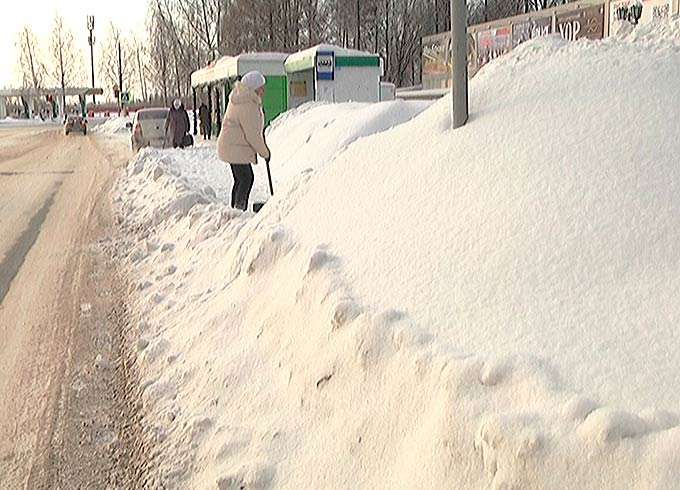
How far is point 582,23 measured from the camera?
23.2 m

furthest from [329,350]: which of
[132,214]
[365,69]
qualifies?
[365,69]

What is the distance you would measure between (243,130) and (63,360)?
4.09 metres

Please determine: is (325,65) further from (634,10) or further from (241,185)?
(241,185)

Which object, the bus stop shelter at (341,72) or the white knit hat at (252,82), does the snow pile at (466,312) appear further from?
the bus stop shelter at (341,72)

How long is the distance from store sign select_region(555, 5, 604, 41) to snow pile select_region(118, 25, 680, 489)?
Answer: 18657mm

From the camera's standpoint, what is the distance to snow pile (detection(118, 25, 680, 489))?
2.44 meters

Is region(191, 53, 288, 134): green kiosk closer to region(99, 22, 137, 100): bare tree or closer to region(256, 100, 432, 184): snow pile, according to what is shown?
region(256, 100, 432, 184): snow pile

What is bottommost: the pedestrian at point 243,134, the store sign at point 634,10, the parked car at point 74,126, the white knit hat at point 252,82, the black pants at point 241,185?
the black pants at point 241,185

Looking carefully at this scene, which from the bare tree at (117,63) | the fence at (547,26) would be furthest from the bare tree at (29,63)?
the fence at (547,26)

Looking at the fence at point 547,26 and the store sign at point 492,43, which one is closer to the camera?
the fence at point 547,26

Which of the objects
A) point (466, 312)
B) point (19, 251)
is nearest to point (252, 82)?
point (19, 251)

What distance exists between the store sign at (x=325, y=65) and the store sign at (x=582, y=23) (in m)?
7.25

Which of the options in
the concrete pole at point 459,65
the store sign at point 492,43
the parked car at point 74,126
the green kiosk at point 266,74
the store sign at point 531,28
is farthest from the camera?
the parked car at point 74,126

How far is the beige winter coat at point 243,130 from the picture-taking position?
8172 millimetres
